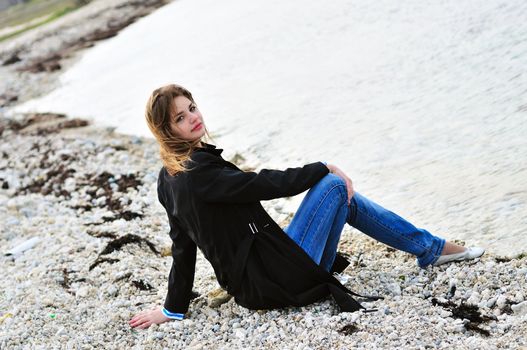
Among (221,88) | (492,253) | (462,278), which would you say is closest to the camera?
(462,278)

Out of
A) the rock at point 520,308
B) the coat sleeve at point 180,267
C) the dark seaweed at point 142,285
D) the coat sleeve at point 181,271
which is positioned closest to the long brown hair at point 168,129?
the coat sleeve at point 180,267

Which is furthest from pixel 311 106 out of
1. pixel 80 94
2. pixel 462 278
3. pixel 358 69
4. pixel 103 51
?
pixel 103 51

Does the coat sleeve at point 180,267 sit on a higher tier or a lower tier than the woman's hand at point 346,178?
lower

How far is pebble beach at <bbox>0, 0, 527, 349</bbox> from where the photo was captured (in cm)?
490

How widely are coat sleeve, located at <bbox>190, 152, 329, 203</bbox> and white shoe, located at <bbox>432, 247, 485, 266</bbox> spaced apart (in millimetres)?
1587

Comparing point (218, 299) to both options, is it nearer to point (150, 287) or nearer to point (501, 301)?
point (150, 287)

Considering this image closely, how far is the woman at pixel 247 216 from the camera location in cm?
493

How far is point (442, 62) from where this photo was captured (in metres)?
13.0

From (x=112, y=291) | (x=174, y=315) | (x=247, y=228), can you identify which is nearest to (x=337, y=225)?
(x=247, y=228)

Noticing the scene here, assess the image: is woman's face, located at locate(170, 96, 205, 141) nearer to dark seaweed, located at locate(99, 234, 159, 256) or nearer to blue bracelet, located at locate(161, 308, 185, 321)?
blue bracelet, located at locate(161, 308, 185, 321)

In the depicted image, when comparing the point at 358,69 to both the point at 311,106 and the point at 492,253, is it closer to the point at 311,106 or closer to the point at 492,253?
the point at 311,106

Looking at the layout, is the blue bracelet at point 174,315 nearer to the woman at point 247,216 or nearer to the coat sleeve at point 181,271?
the coat sleeve at point 181,271

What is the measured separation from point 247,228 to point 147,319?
4.58 feet

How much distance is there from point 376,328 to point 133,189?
6.84m
